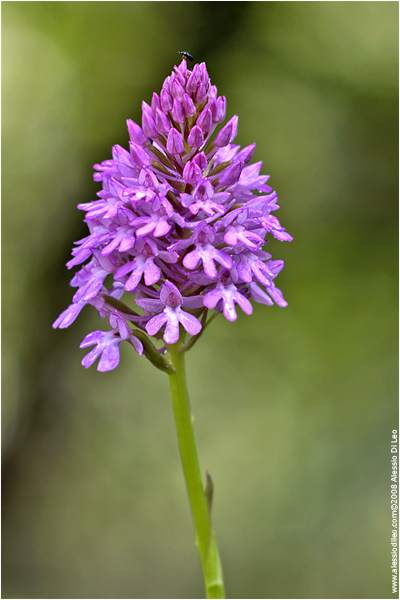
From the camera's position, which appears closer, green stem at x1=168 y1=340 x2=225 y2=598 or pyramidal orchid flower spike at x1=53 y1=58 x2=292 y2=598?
pyramidal orchid flower spike at x1=53 y1=58 x2=292 y2=598

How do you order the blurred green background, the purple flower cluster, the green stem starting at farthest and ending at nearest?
the blurred green background < the green stem < the purple flower cluster

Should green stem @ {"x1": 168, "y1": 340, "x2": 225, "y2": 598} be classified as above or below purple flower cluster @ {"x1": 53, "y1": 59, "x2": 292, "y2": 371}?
below

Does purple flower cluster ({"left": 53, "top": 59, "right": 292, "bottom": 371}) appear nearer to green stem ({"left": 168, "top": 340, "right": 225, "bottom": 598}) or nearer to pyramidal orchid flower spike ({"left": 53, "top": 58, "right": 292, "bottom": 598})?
pyramidal orchid flower spike ({"left": 53, "top": 58, "right": 292, "bottom": 598})

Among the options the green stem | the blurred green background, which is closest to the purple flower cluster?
the green stem

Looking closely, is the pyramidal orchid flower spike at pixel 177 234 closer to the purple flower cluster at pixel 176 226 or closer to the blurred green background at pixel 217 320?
the purple flower cluster at pixel 176 226

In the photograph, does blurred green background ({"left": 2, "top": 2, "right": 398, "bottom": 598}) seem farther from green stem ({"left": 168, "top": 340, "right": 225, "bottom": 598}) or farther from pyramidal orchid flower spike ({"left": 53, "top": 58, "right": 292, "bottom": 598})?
pyramidal orchid flower spike ({"left": 53, "top": 58, "right": 292, "bottom": 598})

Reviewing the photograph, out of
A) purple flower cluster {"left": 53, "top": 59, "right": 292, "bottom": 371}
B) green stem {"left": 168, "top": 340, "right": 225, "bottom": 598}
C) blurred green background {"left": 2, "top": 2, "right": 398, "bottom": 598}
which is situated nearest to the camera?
purple flower cluster {"left": 53, "top": 59, "right": 292, "bottom": 371}

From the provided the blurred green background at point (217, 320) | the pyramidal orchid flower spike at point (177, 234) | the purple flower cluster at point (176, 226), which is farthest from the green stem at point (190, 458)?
the blurred green background at point (217, 320)

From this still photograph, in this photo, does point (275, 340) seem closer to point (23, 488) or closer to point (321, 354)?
point (321, 354)

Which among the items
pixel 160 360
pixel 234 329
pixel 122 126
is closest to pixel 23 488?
pixel 234 329
